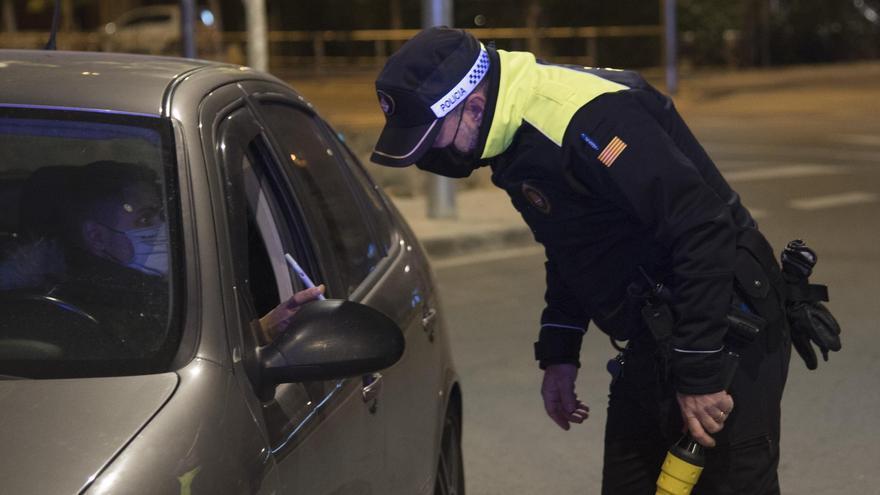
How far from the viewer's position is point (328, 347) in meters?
2.79

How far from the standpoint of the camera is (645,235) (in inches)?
130

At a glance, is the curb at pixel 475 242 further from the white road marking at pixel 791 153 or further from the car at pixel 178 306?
the car at pixel 178 306

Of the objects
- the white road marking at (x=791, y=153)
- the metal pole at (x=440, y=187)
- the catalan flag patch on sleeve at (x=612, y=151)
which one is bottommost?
the white road marking at (x=791, y=153)

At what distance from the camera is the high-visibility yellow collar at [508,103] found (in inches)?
126

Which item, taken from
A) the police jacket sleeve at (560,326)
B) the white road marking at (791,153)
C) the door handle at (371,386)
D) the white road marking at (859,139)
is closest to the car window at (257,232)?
the door handle at (371,386)

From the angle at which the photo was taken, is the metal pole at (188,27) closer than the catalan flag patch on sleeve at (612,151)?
No

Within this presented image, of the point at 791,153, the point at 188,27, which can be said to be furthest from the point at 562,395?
the point at 791,153

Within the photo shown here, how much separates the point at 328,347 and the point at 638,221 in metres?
0.82

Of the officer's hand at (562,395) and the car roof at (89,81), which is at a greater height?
the car roof at (89,81)

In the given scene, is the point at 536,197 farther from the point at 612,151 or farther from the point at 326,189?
the point at 326,189

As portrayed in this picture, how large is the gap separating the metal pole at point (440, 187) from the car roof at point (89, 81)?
9.29 meters

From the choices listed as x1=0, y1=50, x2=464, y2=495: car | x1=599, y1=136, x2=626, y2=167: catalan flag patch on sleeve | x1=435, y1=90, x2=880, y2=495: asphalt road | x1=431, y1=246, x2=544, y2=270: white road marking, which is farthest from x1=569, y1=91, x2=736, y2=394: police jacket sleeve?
x1=431, y1=246, x2=544, y2=270: white road marking

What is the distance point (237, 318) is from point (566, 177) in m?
0.78

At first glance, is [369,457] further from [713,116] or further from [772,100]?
[772,100]
